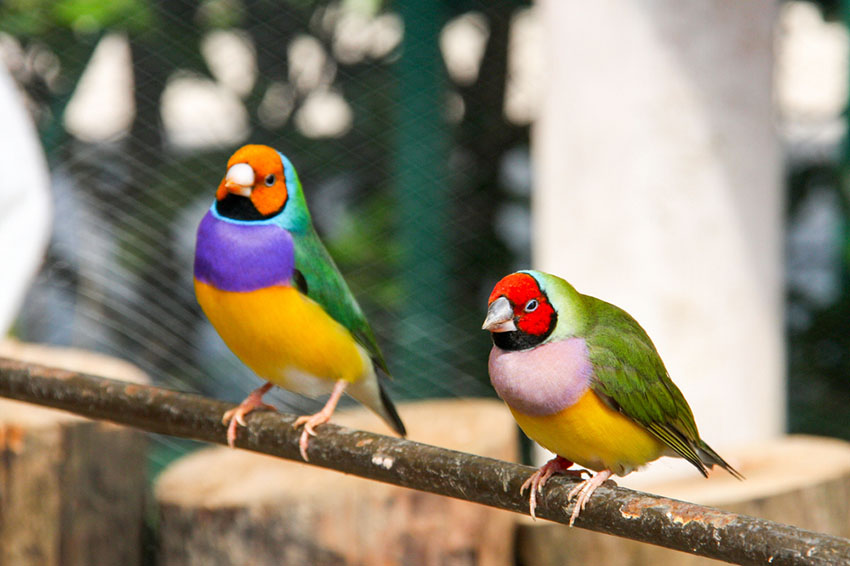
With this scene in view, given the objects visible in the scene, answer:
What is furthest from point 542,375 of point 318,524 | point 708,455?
point 318,524

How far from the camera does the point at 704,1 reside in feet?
7.41

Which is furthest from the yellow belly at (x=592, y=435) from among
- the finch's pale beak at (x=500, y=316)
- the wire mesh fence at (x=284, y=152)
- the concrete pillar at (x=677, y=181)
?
the wire mesh fence at (x=284, y=152)

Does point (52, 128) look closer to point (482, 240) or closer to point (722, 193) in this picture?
point (482, 240)

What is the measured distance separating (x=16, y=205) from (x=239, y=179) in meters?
1.20

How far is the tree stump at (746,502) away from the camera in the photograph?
2016 millimetres

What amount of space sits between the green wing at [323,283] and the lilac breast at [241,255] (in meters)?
0.02

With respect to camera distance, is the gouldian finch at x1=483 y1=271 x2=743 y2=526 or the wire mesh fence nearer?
the gouldian finch at x1=483 y1=271 x2=743 y2=526

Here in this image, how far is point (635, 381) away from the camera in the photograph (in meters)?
1.09

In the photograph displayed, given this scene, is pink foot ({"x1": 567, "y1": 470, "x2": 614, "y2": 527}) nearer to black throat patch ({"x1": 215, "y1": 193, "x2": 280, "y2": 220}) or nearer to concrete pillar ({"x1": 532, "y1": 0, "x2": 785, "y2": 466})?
black throat patch ({"x1": 215, "y1": 193, "x2": 280, "y2": 220})

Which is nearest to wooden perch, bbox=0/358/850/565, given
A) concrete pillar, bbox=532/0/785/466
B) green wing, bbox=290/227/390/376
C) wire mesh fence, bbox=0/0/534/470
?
green wing, bbox=290/227/390/376

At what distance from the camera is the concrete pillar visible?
2.25m

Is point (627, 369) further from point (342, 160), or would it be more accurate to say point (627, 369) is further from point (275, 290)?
point (342, 160)

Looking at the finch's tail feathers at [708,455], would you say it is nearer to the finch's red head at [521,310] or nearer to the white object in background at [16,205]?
the finch's red head at [521,310]

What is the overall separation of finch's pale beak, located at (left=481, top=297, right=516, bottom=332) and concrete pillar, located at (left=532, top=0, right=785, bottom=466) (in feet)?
4.41
